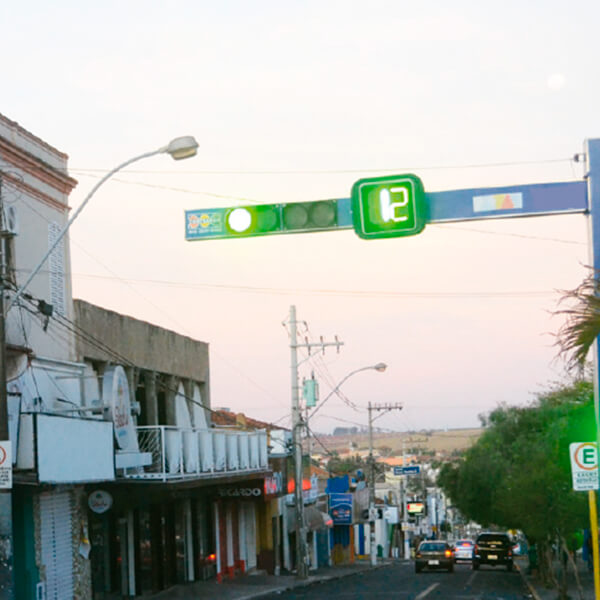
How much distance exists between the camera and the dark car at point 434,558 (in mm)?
49406

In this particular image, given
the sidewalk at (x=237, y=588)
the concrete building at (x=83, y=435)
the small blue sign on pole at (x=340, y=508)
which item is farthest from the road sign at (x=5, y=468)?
the small blue sign on pole at (x=340, y=508)

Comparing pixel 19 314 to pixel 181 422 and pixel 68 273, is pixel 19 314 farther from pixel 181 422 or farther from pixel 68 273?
pixel 181 422

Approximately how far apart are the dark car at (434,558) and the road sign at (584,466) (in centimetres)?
3459

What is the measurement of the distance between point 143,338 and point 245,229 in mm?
18919

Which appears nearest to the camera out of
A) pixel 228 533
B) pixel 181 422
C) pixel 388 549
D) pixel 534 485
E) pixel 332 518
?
pixel 534 485

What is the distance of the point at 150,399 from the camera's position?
110 ft

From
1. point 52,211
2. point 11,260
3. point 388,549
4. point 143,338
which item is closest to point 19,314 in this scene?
point 11,260

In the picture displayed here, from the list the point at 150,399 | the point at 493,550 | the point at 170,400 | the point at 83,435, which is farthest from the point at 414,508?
the point at 83,435

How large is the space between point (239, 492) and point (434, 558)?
1430 centimetres

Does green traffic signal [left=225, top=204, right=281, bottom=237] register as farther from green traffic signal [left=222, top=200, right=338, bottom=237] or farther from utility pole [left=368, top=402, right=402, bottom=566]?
→ utility pole [left=368, top=402, right=402, bottom=566]

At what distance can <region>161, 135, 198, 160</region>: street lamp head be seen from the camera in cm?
1587

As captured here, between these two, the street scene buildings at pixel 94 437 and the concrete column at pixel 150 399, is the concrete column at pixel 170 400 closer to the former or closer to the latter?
the street scene buildings at pixel 94 437

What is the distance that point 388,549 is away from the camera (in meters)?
97.1

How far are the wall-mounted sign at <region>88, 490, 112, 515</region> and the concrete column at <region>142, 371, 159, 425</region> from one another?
7.30 meters
